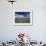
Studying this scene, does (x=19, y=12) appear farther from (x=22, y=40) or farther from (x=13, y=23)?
(x=22, y=40)

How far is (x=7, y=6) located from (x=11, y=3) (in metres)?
0.19

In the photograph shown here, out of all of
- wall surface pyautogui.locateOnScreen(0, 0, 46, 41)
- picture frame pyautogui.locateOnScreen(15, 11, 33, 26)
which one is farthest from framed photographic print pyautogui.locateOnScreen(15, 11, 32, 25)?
wall surface pyautogui.locateOnScreen(0, 0, 46, 41)

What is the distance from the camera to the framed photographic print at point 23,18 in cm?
497

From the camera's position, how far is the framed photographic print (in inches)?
196

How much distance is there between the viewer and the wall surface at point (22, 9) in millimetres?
4984

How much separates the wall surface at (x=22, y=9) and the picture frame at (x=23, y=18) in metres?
0.11

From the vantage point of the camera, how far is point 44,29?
16.5 ft

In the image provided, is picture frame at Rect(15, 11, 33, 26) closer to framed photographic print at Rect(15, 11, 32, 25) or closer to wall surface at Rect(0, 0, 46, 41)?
framed photographic print at Rect(15, 11, 32, 25)

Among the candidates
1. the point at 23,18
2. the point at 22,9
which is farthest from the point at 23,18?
the point at 22,9

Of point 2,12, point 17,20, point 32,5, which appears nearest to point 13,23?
point 17,20

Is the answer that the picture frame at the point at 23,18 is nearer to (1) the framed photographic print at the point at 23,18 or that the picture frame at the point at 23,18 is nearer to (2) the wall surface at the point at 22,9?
(1) the framed photographic print at the point at 23,18

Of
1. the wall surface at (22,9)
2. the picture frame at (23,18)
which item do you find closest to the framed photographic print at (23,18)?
the picture frame at (23,18)

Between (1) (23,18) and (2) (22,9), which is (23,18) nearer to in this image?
(1) (23,18)

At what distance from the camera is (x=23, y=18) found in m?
4.99
